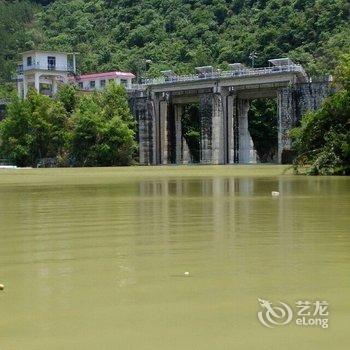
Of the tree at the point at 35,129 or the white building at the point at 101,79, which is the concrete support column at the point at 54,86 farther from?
the tree at the point at 35,129

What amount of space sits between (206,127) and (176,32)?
56.6 m

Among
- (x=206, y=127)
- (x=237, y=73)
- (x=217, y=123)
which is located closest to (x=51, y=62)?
(x=206, y=127)

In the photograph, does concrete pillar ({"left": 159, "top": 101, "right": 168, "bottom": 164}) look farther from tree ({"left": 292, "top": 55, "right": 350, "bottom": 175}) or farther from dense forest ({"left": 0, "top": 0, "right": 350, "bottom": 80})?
tree ({"left": 292, "top": 55, "right": 350, "bottom": 175})

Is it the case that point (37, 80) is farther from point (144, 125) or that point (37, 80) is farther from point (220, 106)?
point (220, 106)

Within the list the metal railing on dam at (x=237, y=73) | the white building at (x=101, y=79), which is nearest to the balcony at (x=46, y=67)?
Answer: the white building at (x=101, y=79)

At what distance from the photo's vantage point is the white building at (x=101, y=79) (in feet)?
304

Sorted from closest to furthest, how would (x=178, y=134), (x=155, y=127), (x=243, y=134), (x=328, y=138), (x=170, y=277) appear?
(x=170, y=277) < (x=328, y=138) < (x=243, y=134) < (x=155, y=127) < (x=178, y=134)

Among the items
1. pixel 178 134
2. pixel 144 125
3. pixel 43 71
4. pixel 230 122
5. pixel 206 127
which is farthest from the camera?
pixel 43 71

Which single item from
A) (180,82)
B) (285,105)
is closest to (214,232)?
(285,105)

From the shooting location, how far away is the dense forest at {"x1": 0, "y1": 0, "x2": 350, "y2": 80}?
290 ft

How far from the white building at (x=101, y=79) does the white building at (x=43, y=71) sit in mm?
6666

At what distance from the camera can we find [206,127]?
210ft

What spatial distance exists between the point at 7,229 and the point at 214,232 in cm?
354

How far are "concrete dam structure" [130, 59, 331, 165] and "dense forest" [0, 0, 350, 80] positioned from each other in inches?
562
